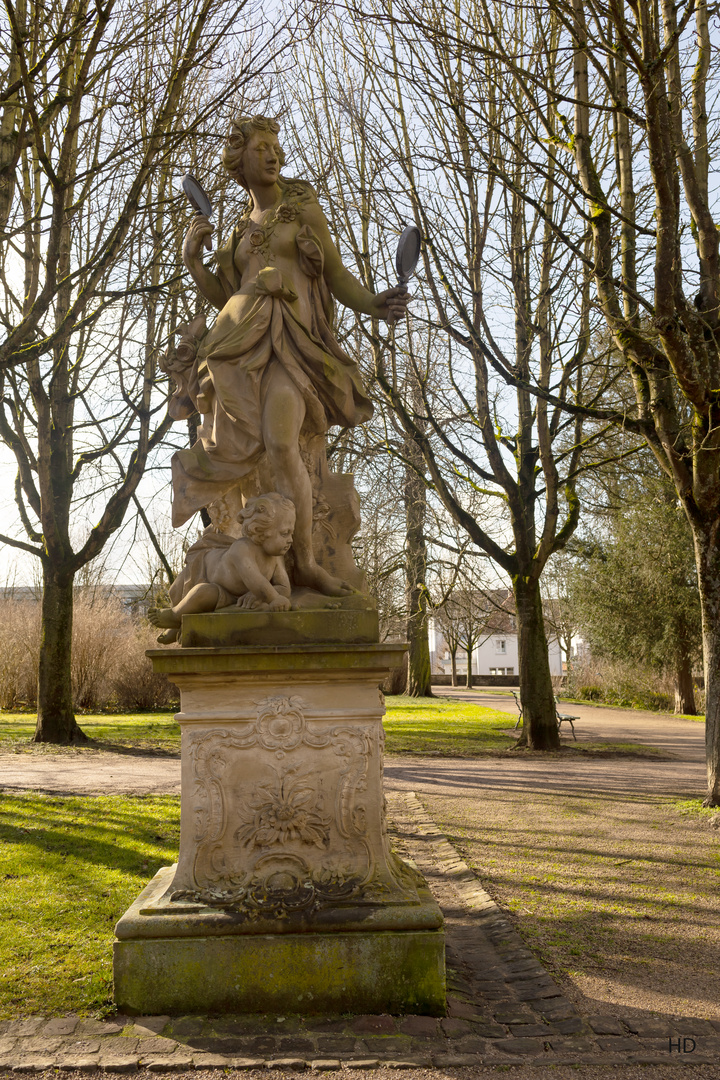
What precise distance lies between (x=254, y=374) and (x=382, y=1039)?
2.90 metres

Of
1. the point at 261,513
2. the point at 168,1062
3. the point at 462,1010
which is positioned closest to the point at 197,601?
the point at 261,513

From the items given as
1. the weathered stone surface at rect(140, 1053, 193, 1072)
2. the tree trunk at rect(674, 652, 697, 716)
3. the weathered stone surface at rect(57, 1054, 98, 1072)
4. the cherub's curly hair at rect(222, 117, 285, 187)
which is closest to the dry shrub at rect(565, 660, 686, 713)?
the tree trunk at rect(674, 652, 697, 716)

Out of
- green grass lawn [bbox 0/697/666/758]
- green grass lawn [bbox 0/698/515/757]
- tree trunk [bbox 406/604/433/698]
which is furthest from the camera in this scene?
tree trunk [bbox 406/604/433/698]

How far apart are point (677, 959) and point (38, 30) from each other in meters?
7.26

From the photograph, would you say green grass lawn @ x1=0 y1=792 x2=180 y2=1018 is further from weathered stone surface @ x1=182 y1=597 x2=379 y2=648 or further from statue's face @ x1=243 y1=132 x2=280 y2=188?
statue's face @ x1=243 y1=132 x2=280 y2=188

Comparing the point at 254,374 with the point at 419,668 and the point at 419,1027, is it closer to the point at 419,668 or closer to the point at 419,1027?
the point at 419,1027

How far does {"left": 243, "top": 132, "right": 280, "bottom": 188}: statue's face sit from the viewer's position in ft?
14.5

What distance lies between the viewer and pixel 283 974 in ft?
10.9

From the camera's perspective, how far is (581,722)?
18.4 m

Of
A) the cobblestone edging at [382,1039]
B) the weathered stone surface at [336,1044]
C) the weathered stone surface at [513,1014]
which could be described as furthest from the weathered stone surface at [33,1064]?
the weathered stone surface at [513,1014]

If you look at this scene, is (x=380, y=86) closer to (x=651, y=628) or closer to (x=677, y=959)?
(x=677, y=959)

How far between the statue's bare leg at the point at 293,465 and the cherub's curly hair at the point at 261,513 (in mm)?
191

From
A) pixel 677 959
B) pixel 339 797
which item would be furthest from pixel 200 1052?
pixel 677 959

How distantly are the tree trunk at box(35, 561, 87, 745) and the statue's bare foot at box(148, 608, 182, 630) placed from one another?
32.0 ft
